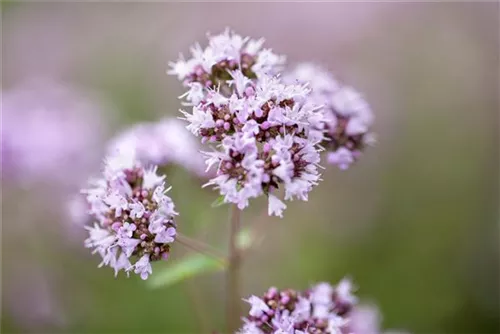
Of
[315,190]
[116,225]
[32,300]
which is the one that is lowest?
[116,225]

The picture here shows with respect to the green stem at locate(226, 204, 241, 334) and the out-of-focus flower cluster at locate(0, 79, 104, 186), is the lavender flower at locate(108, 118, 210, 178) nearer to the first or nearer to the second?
the green stem at locate(226, 204, 241, 334)

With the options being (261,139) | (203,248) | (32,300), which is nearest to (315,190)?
(32,300)

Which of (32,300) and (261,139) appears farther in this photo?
(32,300)

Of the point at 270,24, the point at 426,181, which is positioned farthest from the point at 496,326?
the point at 270,24

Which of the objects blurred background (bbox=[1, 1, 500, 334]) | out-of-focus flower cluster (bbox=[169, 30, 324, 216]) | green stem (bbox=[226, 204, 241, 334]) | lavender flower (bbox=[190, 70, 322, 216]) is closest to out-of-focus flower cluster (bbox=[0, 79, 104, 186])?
blurred background (bbox=[1, 1, 500, 334])

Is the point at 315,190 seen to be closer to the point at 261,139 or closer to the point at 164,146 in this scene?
the point at 164,146

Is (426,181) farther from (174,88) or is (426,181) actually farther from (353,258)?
(174,88)
